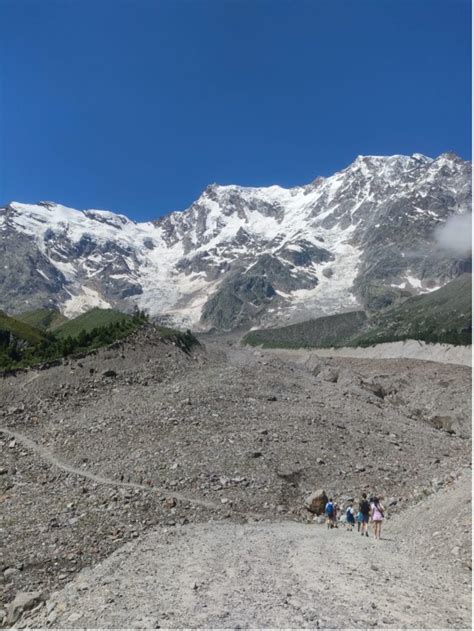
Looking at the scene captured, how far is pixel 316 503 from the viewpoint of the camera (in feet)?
94.6

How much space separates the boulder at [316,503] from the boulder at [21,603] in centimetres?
1478

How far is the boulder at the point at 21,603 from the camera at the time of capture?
17.2 metres

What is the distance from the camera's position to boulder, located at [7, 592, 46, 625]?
17.2 metres

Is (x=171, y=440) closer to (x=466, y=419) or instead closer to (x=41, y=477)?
(x=41, y=477)

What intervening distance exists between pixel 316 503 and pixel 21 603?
1587 centimetres

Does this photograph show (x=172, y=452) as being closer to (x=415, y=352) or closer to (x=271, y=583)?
(x=271, y=583)

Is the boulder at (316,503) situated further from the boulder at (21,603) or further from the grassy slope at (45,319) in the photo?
the grassy slope at (45,319)

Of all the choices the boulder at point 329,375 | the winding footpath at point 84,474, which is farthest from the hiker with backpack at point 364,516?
the boulder at point 329,375

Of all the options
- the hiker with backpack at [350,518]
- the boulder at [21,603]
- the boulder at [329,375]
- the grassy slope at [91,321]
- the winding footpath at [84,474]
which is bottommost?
the boulder at [21,603]

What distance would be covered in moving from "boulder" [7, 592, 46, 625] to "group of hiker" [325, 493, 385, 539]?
1428 centimetres

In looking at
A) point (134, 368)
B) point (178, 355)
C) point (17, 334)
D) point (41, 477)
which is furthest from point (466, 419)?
point (17, 334)

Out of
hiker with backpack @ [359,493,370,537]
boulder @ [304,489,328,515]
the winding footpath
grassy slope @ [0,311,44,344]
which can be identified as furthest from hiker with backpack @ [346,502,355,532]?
grassy slope @ [0,311,44,344]

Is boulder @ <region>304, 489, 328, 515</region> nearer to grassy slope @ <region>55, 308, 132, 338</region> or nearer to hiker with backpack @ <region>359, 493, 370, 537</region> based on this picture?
hiker with backpack @ <region>359, 493, 370, 537</region>

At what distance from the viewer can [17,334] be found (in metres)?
62.3
